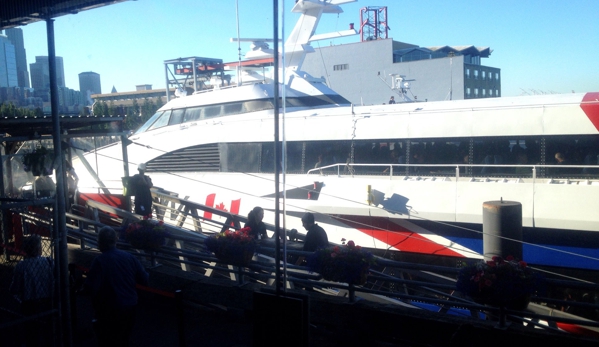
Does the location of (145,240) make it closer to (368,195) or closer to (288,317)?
(288,317)

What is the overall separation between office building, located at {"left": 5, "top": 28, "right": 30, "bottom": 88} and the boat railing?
6.40 meters

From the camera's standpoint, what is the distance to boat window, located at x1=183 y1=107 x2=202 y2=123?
15562 millimetres

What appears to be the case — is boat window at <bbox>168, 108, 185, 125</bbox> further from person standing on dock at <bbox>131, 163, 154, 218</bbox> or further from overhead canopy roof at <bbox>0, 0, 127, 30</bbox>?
overhead canopy roof at <bbox>0, 0, 127, 30</bbox>

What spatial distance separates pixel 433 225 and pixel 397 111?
2.72m

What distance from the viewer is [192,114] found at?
15711 millimetres

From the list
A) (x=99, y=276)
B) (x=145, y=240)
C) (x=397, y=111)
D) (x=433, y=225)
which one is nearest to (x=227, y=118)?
(x=397, y=111)

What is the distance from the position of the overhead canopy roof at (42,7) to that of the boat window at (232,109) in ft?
31.4

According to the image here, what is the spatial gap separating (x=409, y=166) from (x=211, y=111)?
6472 millimetres

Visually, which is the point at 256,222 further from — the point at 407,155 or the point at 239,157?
the point at 239,157

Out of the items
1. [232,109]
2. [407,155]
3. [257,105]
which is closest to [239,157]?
[257,105]

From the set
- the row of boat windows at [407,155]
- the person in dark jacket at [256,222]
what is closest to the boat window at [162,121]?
the row of boat windows at [407,155]

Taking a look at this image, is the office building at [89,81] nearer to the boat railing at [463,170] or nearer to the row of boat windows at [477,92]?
the boat railing at [463,170]

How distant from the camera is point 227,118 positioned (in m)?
14.8

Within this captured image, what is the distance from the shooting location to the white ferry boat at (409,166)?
9969 mm
